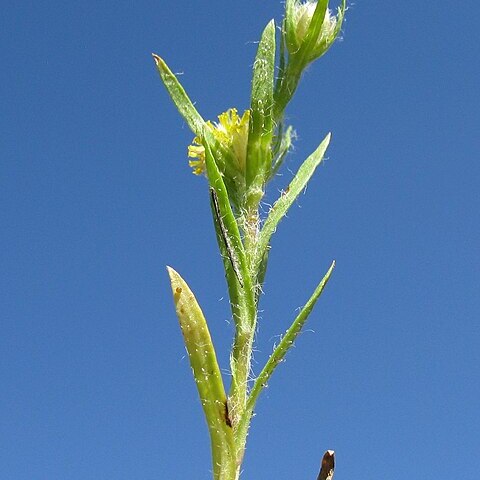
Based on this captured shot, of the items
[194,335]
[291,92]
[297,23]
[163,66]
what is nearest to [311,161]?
[291,92]

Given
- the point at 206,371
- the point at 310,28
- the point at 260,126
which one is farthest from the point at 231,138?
the point at 206,371

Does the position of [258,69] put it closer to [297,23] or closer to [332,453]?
[297,23]

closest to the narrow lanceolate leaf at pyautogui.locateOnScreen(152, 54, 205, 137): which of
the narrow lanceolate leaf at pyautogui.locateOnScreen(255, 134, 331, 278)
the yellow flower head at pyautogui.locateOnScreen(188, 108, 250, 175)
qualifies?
the yellow flower head at pyautogui.locateOnScreen(188, 108, 250, 175)

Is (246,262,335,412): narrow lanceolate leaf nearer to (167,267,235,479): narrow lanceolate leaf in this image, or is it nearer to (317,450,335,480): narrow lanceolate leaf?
(167,267,235,479): narrow lanceolate leaf

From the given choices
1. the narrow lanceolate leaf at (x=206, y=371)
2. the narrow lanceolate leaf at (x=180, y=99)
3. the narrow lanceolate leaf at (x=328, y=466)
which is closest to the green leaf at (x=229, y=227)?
the narrow lanceolate leaf at (x=206, y=371)

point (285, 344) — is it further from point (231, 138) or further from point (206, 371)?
point (231, 138)

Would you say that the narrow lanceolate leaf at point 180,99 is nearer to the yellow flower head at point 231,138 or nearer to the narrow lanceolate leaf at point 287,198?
the yellow flower head at point 231,138
